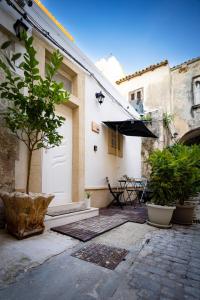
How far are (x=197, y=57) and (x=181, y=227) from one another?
11.9 meters

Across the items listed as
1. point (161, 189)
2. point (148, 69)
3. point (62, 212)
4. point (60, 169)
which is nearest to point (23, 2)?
point (60, 169)

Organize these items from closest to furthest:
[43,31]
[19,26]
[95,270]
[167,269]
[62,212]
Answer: [95,270], [167,269], [19,26], [62,212], [43,31]

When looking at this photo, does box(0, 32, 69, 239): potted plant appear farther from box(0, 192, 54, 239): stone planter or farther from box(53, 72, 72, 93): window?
box(53, 72, 72, 93): window

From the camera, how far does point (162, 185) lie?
12.6 ft

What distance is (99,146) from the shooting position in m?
5.52

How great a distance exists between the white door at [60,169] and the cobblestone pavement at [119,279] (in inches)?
71.9

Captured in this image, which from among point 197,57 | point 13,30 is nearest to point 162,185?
point 13,30

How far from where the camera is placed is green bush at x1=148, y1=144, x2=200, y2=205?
3.89m

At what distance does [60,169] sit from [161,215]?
244cm

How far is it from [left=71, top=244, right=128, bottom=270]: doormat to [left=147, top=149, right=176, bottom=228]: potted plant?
154cm

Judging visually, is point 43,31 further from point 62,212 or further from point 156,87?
point 156,87

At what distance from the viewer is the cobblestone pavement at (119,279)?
149 cm

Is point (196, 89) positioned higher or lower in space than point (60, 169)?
higher

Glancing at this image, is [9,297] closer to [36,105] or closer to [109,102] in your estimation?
[36,105]
